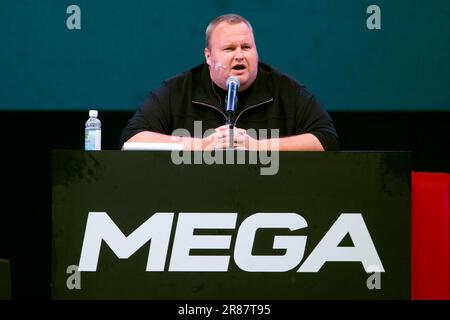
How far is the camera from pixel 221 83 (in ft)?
12.0

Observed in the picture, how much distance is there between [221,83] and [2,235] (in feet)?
4.94

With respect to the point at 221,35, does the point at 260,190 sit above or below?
below

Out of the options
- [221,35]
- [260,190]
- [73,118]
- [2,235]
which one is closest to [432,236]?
[260,190]

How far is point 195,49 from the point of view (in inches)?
169

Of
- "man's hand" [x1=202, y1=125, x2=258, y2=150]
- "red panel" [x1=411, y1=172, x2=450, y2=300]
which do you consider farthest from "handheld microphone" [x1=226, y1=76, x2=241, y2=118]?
"red panel" [x1=411, y1=172, x2=450, y2=300]

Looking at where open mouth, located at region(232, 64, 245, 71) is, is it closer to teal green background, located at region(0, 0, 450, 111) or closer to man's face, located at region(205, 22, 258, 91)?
man's face, located at region(205, 22, 258, 91)

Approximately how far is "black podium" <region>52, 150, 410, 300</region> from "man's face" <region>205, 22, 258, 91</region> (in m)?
0.99

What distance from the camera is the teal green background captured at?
4242 millimetres

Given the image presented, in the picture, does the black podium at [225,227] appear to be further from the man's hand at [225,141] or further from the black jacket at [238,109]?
the black jacket at [238,109]

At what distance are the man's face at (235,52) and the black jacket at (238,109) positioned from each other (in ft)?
0.32

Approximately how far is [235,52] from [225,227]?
1.11 meters

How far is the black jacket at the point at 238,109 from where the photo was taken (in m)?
3.58
